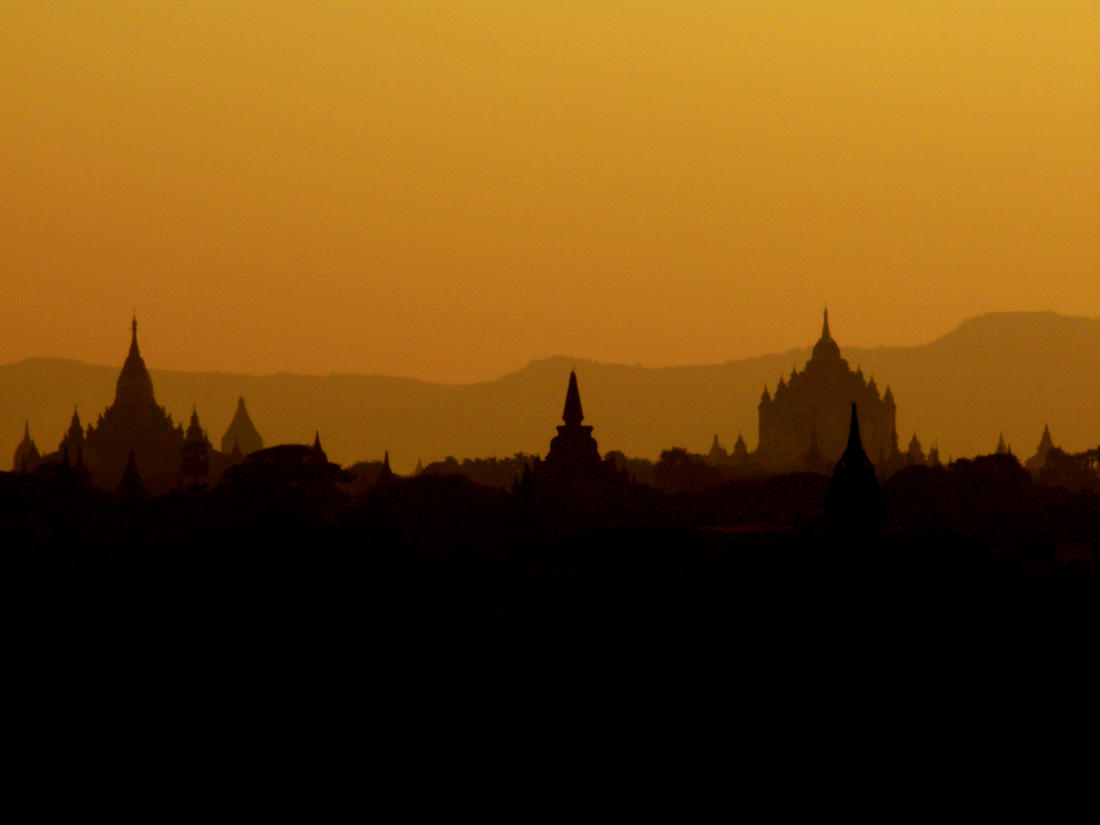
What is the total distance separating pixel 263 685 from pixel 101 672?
22.5ft

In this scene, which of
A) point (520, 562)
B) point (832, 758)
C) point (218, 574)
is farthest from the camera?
point (520, 562)

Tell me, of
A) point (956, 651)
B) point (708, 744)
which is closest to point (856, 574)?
point (956, 651)

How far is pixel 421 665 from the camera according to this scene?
128625 mm

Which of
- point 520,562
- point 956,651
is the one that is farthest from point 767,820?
point 520,562

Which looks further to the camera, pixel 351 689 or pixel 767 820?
pixel 351 689

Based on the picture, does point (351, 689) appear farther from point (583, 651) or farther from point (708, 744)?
point (708, 744)

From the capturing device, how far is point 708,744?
113750 mm

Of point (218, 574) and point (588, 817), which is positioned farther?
point (218, 574)

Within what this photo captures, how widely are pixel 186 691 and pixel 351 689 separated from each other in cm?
691

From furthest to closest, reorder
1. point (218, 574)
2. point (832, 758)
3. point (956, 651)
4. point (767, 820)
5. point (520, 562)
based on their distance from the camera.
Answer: point (520, 562) < point (218, 574) < point (956, 651) < point (832, 758) < point (767, 820)

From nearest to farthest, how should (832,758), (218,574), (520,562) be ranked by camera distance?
(832,758) → (218,574) → (520,562)

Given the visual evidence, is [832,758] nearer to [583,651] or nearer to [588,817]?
[588,817]

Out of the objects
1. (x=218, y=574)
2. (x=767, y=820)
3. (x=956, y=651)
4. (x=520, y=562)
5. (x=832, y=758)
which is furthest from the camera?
(x=520, y=562)

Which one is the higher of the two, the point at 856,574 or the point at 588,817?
the point at 856,574
